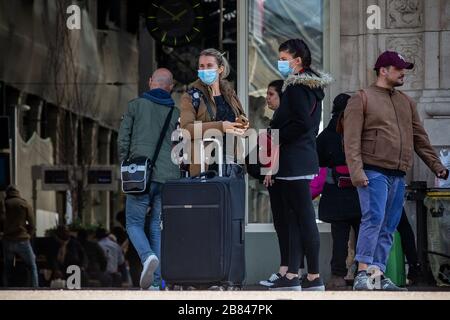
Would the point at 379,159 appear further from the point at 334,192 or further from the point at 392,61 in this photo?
the point at 334,192

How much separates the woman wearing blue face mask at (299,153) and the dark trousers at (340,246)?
37.9 inches

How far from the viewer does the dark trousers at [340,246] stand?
40.7ft

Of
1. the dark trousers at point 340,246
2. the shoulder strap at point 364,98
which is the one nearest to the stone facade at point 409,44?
the dark trousers at point 340,246

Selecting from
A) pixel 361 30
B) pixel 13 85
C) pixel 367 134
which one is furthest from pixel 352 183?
pixel 13 85

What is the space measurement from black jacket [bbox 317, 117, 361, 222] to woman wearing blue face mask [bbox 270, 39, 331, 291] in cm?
94

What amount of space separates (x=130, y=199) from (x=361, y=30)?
3.10 meters

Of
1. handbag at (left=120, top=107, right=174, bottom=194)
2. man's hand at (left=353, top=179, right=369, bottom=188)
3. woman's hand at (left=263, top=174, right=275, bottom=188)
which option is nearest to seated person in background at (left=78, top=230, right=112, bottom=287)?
handbag at (left=120, top=107, right=174, bottom=194)

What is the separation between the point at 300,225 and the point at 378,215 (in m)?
0.64

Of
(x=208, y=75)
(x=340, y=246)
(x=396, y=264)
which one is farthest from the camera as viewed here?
(x=396, y=264)

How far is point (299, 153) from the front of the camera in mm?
11336

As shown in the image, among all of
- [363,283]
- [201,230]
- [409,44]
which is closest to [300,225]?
[363,283]

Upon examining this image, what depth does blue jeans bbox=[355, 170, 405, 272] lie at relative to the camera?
11484 mm

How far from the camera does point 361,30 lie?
13.7 metres

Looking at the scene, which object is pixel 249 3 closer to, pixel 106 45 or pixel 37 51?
pixel 37 51
